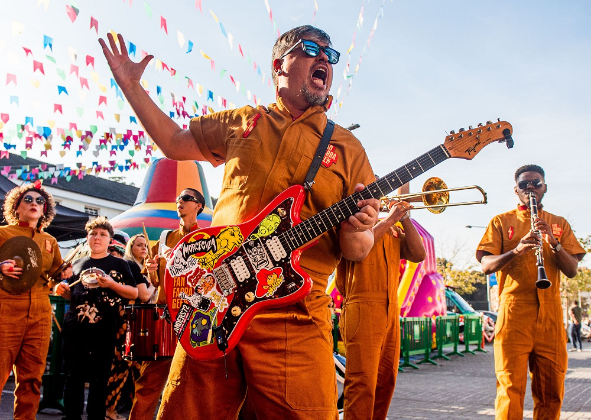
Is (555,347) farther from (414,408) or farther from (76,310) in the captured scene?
(76,310)

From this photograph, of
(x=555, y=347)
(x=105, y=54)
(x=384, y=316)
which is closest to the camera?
(x=105, y=54)

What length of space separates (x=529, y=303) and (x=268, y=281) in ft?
9.76

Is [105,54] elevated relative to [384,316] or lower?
elevated

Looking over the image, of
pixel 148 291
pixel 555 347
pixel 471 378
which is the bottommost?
pixel 471 378

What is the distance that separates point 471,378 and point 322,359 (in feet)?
30.3

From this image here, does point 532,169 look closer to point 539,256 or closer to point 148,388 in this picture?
point 539,256

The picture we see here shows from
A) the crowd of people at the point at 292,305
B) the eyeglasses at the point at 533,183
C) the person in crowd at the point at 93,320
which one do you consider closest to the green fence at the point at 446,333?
the crowd of people at the point at 292,305

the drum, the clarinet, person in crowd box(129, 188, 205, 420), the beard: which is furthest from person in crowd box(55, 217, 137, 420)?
the clarinet

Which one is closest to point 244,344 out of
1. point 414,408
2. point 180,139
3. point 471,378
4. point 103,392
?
point 180,139

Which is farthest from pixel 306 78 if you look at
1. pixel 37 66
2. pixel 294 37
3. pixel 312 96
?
pixel 37 66

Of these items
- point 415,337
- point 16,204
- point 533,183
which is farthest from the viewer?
point 415,337

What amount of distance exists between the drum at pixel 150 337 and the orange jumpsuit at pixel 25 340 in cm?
84

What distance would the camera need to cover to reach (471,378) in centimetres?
1036

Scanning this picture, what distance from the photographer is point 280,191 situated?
2.27 meters
